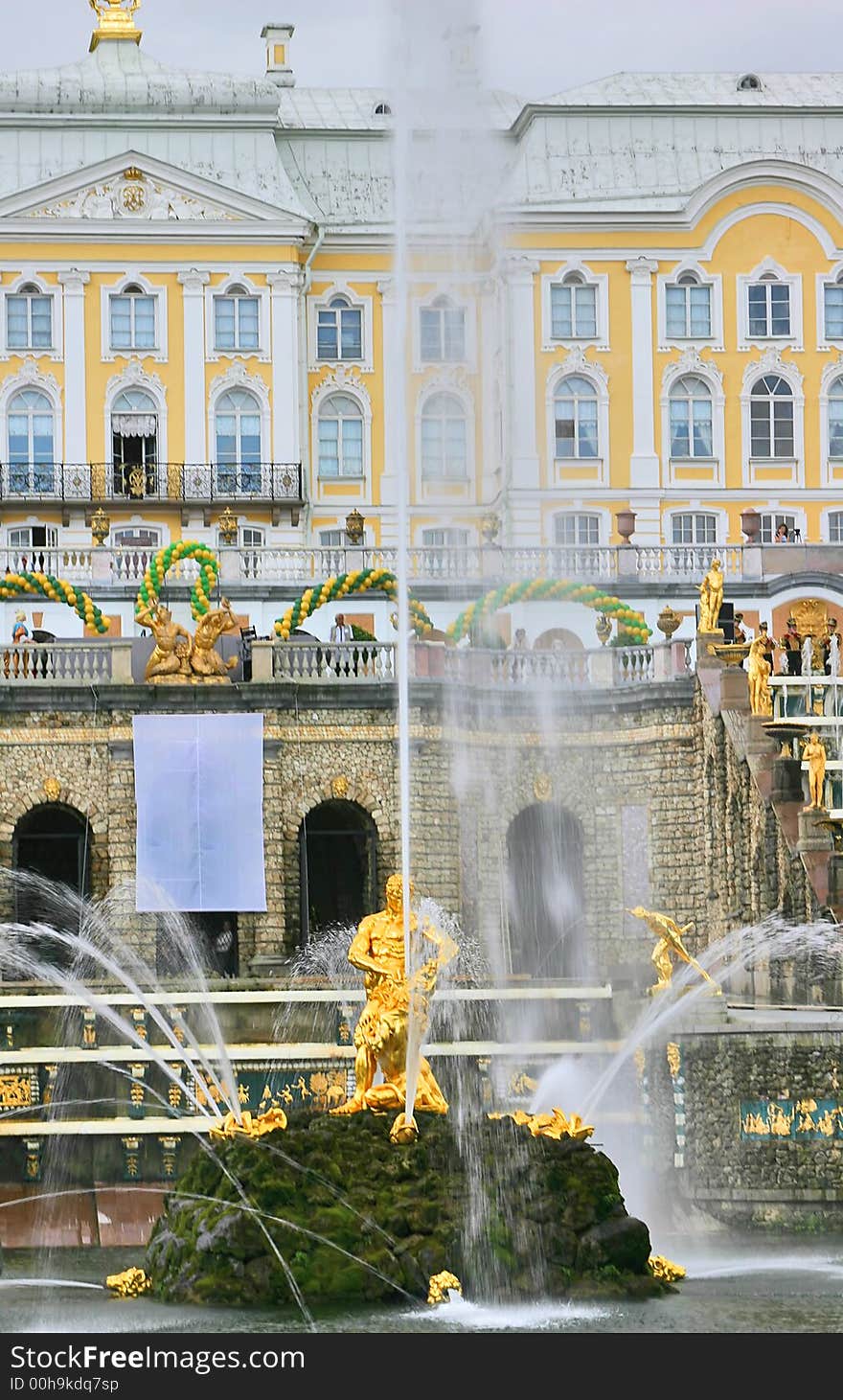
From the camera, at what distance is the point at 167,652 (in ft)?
176

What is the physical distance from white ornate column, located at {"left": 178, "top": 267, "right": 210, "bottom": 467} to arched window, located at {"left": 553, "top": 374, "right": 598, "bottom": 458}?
815cm

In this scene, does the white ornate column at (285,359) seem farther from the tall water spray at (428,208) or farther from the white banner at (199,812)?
the tall water spray at (428,208)

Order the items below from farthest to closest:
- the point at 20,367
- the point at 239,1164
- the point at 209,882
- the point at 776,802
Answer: the point at 20,367 < the point at 209,882 < the point at 776,802 < the point at 239,1164

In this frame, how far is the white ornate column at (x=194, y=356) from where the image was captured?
7469cm

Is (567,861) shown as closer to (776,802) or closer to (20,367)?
(776,802)

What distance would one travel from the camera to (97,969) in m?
50.6

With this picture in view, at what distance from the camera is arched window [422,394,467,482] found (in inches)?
1350

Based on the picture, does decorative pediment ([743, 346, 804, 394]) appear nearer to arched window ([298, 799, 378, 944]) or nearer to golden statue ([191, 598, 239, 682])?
arched window ([298, 799, 378, 944])

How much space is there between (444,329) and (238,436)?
40.7 metres

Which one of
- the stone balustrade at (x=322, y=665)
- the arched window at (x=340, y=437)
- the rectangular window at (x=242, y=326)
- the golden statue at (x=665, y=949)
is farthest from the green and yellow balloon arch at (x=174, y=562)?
the golden statue at (x=665, y=949)

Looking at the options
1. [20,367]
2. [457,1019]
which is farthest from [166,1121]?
[20,367]

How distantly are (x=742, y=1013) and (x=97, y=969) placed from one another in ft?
41.1

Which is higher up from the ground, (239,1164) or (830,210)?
(830,210)

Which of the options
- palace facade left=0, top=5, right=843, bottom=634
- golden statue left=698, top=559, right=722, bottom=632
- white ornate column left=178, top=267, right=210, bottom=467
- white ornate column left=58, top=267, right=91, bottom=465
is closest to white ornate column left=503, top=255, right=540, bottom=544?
palace facade left=0, top=5, right=843, bottom=634
